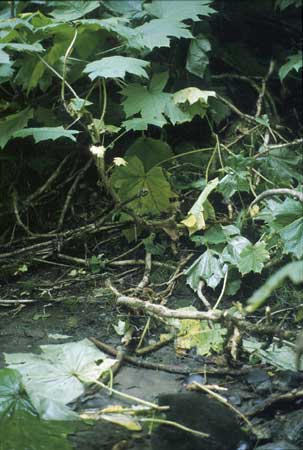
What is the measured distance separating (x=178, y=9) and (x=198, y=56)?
0.21 meters

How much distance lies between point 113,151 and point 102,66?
1.59 ft

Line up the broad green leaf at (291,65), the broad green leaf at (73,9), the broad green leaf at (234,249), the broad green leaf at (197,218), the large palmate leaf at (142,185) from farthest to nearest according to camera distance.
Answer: the broad green leaf at (291,65) → the broad green leaf at (73,9) → the large palmate leaf at (142,185) → the broad green leaf at (197,218) → the broad green leaf at (234,249)

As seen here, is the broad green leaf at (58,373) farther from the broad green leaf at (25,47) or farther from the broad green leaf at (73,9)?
the broad green leaf at (73,9)

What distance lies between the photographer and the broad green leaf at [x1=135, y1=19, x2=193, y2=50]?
212 centimetres

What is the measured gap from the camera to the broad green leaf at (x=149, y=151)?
7.16ft

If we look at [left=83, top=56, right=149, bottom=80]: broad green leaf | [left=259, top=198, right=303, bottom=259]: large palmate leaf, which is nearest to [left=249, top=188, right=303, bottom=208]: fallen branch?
[left=259, top=198, right=303, bottom=259]: large palmate leaf

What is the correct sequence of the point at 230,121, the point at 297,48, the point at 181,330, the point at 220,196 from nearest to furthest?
the point at 181,330
the point at 220,196
the point at 230,121
the point at 297,48

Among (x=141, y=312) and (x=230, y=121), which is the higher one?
(x=230, y=121)

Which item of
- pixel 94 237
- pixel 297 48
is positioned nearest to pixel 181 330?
pixel 94 237

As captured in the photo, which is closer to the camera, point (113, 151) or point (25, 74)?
point (25, 74)

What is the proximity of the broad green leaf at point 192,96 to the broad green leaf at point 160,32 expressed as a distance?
0.20 metres

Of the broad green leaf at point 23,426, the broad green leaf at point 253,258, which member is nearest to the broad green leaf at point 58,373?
the broad green leaf at point 23,426

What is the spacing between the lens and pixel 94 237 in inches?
87.6

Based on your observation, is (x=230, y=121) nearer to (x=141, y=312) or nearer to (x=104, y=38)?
(x=104, y=38)
